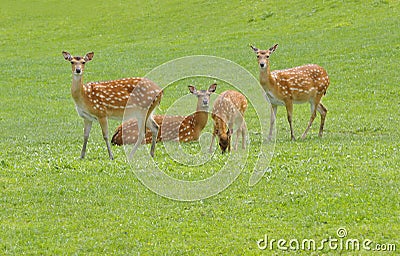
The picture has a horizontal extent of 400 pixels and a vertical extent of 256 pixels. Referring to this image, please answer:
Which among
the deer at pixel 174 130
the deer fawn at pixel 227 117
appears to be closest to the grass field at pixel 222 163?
the deer at pixel 174 130

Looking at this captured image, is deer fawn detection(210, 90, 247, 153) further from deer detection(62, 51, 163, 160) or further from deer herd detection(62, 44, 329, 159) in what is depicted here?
deer detection(62, 51, 163, 160)

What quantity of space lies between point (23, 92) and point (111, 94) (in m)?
13.6

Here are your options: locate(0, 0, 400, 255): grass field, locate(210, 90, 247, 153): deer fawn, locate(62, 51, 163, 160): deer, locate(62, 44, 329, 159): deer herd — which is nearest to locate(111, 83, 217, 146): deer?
locate(62, 44, 329, 159): deer herd

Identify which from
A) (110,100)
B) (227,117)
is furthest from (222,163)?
(110,100)

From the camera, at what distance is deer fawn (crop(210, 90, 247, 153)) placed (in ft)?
44.7

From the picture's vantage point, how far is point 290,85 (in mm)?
15812

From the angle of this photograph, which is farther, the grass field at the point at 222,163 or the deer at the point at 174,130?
the deer at the point at 174,130

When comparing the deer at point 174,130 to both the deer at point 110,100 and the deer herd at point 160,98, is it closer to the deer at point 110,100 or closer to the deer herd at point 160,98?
the deer herd at point 160,98

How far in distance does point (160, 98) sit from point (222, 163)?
239 centimetres

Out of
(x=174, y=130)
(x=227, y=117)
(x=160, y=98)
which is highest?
(x=160, y=98)

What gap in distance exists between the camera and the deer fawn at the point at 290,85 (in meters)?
15.6

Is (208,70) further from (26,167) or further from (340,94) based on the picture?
(26,167)

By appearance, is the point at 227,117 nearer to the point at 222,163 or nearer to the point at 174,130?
the point at 222,163

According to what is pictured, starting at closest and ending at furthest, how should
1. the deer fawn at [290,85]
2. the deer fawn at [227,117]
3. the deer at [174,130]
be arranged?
the deer fawn at [227,117] < the deer fawn at [290,85] < the deer at [174,130]
